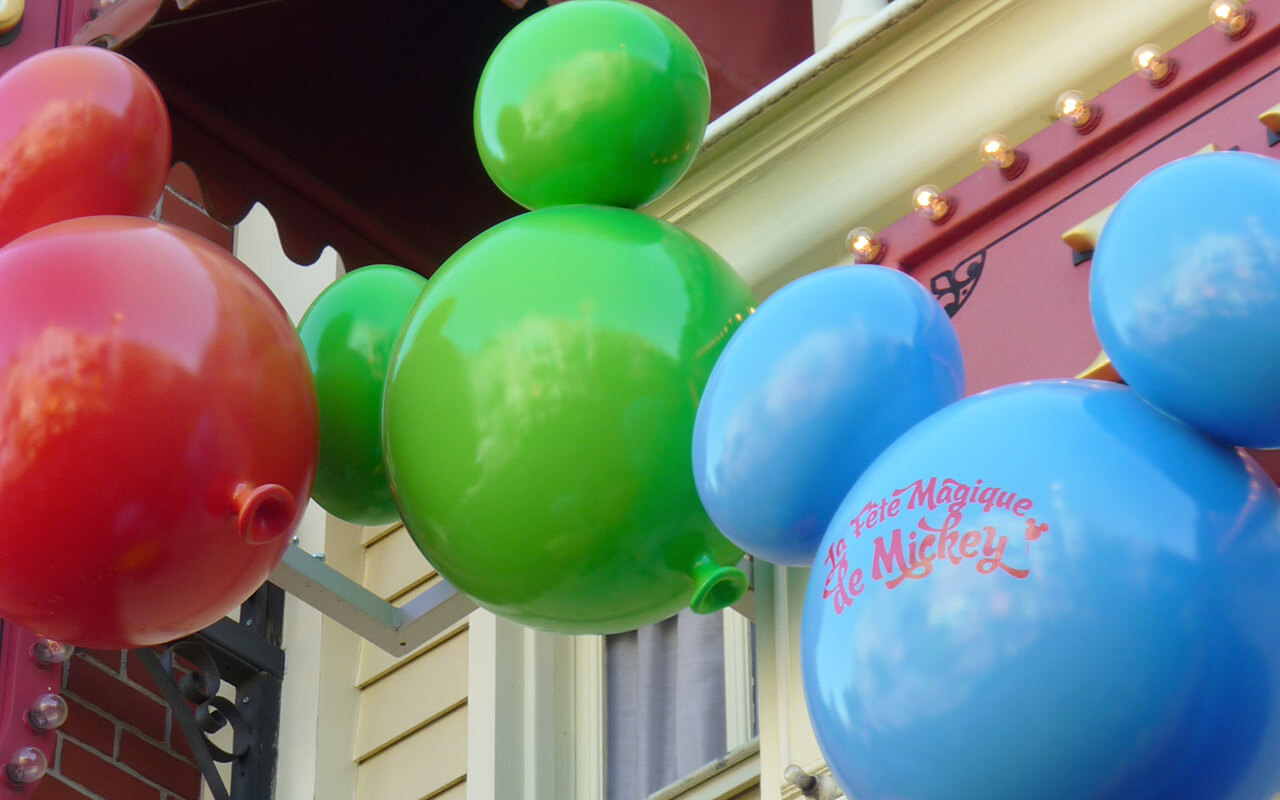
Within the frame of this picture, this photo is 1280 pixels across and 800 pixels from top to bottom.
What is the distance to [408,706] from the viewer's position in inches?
174

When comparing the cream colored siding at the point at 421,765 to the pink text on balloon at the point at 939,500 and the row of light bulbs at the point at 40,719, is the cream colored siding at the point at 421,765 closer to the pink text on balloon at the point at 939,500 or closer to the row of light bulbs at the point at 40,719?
the row of light bulbs at the point at 40,719

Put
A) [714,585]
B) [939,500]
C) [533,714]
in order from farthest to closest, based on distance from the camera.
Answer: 1. [533,714]
2. [714,585]
3. [939,500]

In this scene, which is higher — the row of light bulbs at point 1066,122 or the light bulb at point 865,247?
the row of light bulbs at point 1066,122

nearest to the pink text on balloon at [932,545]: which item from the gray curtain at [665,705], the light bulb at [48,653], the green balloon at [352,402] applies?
the green balloon at [352,402]

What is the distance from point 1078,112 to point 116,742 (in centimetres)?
265

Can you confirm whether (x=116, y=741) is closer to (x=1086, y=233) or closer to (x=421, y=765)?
(x=421, y=765)

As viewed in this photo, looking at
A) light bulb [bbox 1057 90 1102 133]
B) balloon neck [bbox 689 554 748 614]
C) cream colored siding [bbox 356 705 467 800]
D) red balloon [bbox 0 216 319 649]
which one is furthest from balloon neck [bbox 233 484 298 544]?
cream colored siding [bbox 356 705 467 800]

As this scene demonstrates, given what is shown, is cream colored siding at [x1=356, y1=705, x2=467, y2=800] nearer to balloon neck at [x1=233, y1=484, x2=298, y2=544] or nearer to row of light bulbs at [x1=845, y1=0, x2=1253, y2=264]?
row of light bulbs at [x1=845, y1=0, x2=1253, y2=264]

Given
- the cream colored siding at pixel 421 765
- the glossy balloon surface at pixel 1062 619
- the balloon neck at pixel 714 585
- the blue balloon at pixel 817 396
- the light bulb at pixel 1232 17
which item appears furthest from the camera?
the cream colored siding at pixel 421 765

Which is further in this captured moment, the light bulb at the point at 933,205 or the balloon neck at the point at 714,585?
the light bulb at the point at 933,205

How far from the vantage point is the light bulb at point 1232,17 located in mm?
2521

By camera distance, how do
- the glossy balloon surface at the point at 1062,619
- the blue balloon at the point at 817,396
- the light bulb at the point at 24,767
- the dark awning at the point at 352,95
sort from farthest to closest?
the light bulb at the point at 24,767 < the dark awning at the point at 352,95 < the blue balloon at the point at 817,396 < the glossy balloon surface at the point at 1062,619

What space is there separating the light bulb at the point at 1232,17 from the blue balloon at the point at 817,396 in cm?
78

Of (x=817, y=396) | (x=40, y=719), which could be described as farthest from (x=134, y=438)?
(x=40, y=719)
